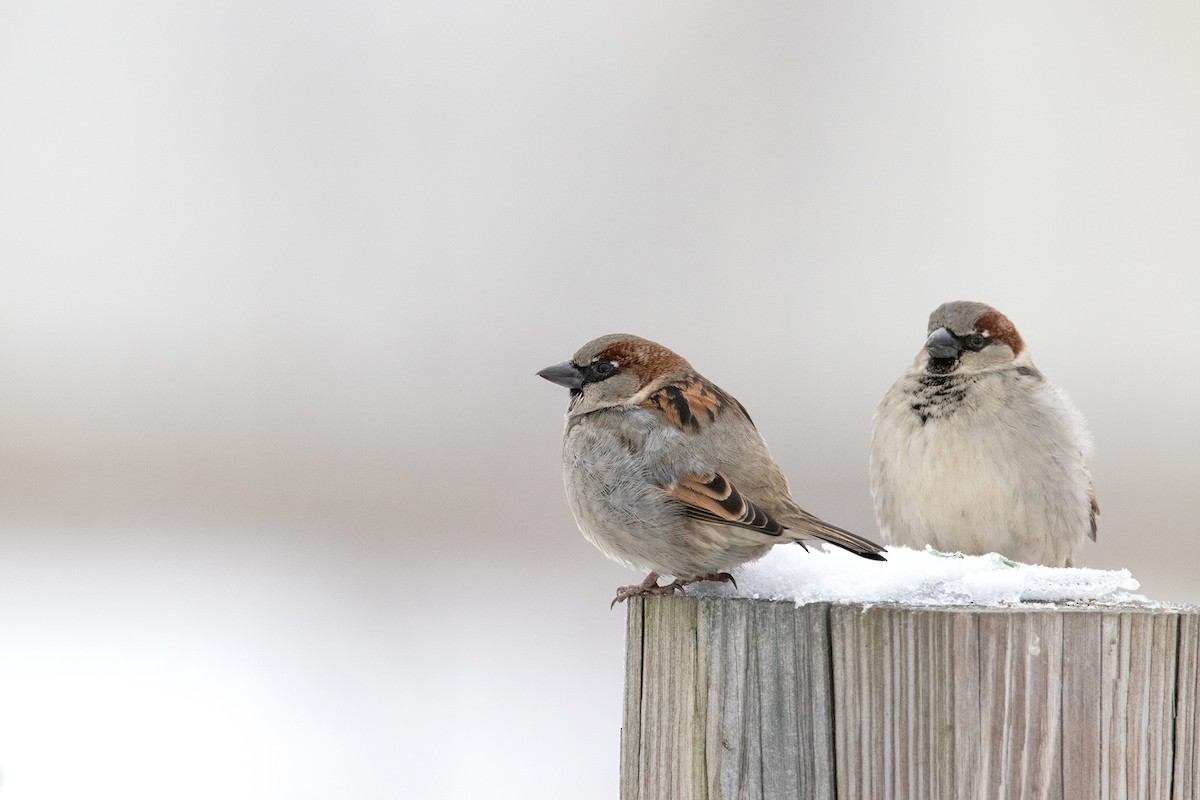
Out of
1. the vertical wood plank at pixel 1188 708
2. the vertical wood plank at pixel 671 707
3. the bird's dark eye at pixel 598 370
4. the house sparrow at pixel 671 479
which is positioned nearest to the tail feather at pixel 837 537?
the house sparrow at pixel 671 479

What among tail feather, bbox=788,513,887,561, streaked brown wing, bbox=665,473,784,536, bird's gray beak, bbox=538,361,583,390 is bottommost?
tail feather, bbox=788,513,887,561

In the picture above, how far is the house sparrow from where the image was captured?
2465mm

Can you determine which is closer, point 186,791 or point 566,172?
point 186,791

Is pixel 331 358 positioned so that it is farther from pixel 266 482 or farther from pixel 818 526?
pixel 818 526

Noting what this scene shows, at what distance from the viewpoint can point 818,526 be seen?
2.45 metres

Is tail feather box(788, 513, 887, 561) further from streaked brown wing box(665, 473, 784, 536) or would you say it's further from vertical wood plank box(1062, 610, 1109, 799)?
vertical wood plank box(1062, 610, 1109, 799)

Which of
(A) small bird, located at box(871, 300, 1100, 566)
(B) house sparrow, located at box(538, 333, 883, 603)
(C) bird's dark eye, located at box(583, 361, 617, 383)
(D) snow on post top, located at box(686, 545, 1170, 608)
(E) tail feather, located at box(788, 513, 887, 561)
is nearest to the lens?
(D) snow on post top, located at box(686, 545, 1170, 608)

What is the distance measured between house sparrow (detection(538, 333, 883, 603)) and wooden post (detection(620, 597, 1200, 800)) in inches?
26.8

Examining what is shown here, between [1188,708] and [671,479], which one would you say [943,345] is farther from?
[1188,708]

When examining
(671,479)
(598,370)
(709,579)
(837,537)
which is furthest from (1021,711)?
(598,370)

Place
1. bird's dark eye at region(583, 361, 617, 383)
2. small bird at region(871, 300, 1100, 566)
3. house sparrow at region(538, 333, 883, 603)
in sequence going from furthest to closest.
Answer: small bird at region(871, 300, 1100, 566) → bird's dark eye at region(583, 361, 617, 383) → house sparrow at region(538, 333, 883, 603)

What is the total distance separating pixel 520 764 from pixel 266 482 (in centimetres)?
357

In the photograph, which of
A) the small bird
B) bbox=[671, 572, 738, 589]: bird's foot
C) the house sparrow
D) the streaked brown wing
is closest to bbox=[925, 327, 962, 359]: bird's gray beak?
the small bird

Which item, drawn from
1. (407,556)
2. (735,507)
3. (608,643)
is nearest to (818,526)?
(735,507)
